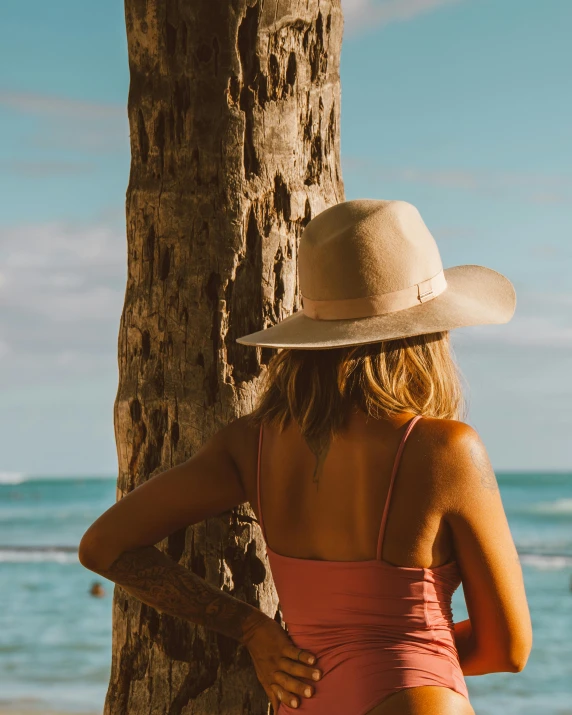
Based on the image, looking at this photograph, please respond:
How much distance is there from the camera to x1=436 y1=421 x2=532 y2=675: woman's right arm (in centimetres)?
180

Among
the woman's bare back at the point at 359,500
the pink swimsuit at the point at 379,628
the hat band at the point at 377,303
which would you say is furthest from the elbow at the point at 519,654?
the hat band at the point at 377,303

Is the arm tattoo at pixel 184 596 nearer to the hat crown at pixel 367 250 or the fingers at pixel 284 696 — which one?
the fingers at pixel 284 696

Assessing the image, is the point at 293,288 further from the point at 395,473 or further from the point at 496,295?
the point at 395,473

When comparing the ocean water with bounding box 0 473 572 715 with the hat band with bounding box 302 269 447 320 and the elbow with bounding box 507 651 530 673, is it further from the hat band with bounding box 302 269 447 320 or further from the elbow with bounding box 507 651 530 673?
the hat band with bounding box 302 269 447 320

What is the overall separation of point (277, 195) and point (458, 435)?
1.14 m

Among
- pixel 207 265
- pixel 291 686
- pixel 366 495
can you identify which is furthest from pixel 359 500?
pixel 207 265

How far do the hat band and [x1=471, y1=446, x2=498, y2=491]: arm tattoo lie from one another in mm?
376

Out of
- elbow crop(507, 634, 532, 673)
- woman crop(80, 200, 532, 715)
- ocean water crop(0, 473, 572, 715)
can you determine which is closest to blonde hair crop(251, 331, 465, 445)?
woman crop(80, 200, 532, 715)

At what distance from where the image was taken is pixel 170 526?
85.2 inches

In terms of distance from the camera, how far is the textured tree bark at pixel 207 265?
256 cm

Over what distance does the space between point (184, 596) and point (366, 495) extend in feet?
2.31

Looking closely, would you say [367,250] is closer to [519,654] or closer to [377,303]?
[377,303]

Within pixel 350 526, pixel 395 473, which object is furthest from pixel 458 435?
pixel 350 526

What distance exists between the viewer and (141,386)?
2.65 metres
